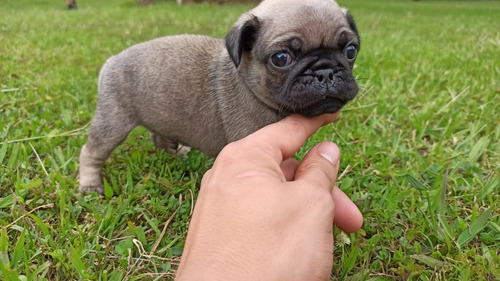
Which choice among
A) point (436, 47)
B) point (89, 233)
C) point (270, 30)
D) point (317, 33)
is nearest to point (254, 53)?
point (270, 30)

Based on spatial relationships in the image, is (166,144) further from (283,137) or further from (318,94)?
(283,137)

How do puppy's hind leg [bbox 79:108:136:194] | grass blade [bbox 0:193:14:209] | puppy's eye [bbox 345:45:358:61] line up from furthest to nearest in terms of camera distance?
puppy's hind leg [bbox 79:108:136:194], grass blade [bbox 0:193:14:209], puppy's eye [bbox 345:45:358:61]

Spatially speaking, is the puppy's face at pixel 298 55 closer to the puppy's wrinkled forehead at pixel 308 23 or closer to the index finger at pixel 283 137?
the puppy's wrinkled forehead at pixel 308 23

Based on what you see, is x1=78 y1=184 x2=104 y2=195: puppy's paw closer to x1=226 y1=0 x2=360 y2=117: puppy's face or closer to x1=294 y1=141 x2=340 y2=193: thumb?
x1=226 y1=0 x2=360 y2=117: puppy's face

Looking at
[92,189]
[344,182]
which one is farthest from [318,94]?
[92,189]

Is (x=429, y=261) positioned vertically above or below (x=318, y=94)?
below

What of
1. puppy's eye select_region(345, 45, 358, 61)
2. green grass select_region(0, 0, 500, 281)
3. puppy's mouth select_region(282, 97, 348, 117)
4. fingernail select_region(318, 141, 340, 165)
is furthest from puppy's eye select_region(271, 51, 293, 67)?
green grass select_region(0, 0, 500, 281)
